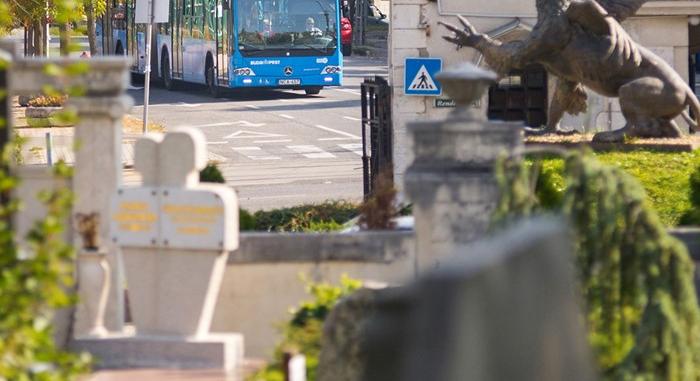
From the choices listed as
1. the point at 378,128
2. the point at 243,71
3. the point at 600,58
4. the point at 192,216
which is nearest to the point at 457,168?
the point at 192,216

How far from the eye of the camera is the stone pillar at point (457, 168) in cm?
896

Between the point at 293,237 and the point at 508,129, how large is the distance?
84.8 inches

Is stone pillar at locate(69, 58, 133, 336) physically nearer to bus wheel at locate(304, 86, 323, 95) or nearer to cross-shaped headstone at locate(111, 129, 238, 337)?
cross-shaped headstone at locate(111, 129, 238, 337)

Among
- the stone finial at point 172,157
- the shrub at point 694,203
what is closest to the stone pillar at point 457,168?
the stone finial at point 172,157

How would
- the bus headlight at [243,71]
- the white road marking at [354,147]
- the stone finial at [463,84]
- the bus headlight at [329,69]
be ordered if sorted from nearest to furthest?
the stone finial at [463,84]
the white road marking at [354,147]
the bus headlight at [243,71]
the bus headlight at [329,69]

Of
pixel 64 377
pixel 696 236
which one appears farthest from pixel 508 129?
pixel 64 377

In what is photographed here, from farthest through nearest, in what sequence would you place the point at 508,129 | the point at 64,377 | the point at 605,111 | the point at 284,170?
1. the point at 284,170
2. the point at 605,111
3. the point at 508,129
4. the point at 64,377

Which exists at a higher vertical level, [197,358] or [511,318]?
[511,318]

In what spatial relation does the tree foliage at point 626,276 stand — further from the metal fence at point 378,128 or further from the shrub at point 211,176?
the metal fence at point 378,128

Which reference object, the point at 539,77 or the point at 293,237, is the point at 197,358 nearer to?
the point at 293,237

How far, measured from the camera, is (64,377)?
221 inches

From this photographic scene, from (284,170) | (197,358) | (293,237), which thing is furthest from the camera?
(284,170)

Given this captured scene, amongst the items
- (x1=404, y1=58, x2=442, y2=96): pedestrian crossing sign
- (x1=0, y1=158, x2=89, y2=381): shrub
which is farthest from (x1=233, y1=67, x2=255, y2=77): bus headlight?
(x1=0, y1=158, x2=89, y2=381): shrub

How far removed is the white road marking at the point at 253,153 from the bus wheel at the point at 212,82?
11.5m
